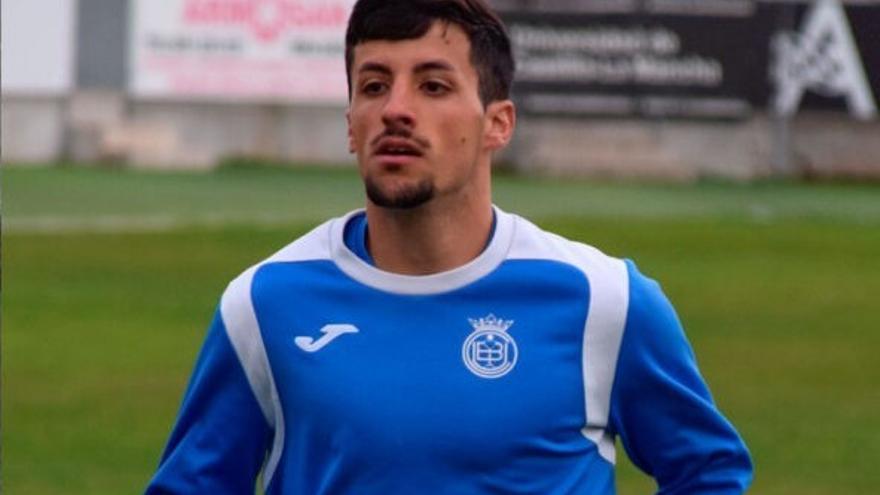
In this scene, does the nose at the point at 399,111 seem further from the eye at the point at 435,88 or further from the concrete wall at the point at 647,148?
the concrete wall at the point at 647,148

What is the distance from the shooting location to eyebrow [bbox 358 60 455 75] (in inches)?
199

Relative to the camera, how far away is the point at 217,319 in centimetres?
526

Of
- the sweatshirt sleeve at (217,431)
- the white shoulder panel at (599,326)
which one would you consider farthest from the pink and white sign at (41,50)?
the white shoulder panel at (599,326)

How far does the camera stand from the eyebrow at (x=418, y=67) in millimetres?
5043

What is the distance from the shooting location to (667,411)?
524 centimetres

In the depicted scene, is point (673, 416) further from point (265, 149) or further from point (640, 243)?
point (265, 149)

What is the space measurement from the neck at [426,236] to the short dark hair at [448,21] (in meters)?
0.22

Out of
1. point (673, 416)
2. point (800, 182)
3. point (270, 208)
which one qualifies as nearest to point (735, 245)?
point (270, 208)

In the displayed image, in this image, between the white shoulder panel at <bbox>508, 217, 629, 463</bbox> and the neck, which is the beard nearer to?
the neck

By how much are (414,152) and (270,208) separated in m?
23.9

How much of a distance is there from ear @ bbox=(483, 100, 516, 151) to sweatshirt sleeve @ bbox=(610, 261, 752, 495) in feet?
1.15

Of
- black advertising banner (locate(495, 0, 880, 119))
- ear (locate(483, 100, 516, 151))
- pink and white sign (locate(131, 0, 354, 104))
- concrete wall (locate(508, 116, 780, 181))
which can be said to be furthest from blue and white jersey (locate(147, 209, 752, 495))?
pink and white sign (locate(131, 0, 354, 104))

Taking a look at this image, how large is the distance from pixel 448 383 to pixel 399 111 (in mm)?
529

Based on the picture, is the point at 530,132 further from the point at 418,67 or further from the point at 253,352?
the point at 418,67
